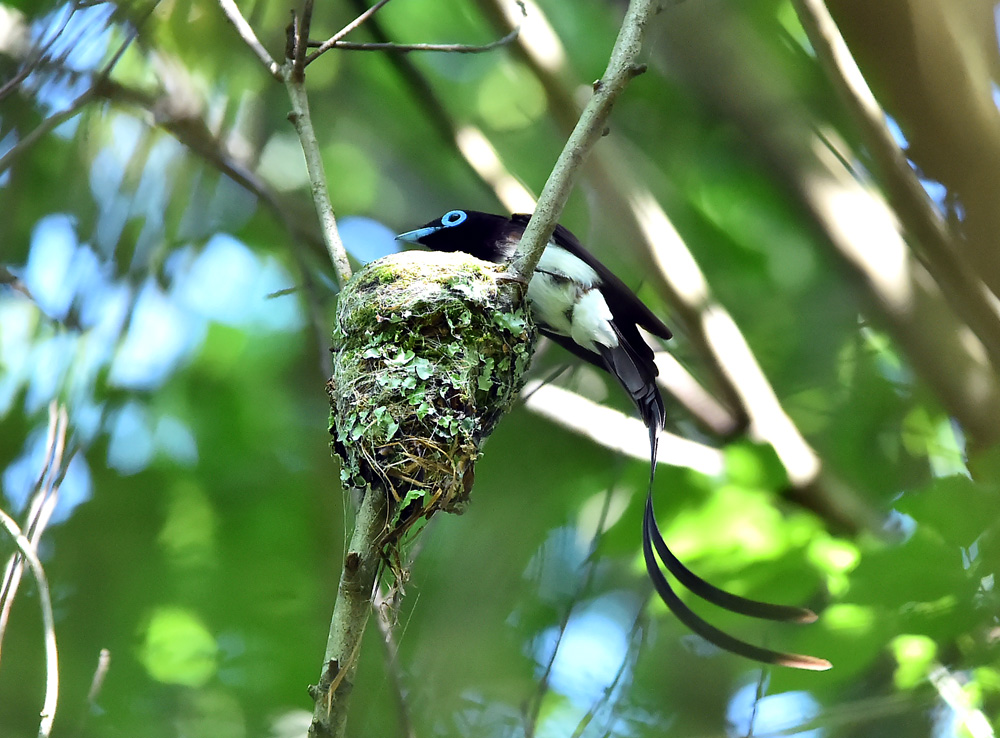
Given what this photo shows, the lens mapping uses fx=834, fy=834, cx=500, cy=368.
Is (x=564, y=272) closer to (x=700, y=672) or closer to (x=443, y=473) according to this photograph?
(x=443, y=473)

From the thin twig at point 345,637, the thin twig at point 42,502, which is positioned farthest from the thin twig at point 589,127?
the thin twig at point 42,502

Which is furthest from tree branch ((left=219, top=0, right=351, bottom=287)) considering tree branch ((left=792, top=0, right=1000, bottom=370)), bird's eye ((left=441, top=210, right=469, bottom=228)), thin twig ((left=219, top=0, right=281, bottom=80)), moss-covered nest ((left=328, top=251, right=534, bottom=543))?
tree branch ((left=792, top=0, right=1000, bottom=370))

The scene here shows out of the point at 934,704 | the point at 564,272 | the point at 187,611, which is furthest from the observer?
the point at 187,611

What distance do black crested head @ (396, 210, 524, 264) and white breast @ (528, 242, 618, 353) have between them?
15cm

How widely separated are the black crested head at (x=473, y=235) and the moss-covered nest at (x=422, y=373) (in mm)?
480

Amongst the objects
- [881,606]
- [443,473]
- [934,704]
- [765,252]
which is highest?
[765,252]

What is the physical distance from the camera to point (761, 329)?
11.8ft

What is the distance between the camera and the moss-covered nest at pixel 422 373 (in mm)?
1909

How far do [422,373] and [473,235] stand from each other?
42.8 inches

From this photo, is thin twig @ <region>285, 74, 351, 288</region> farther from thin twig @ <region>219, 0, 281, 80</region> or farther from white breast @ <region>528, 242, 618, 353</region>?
white breast @ <region>528, 242, 618, 353</region>

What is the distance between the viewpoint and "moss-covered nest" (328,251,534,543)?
191cm

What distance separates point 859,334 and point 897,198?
1095 millimetres

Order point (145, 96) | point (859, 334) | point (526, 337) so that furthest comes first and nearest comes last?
point (145, 96)
point (859, 334)
point (526, 337)

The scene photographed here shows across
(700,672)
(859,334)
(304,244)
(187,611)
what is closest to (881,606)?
(859,334)
